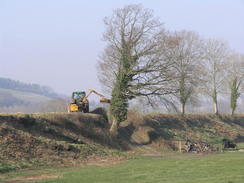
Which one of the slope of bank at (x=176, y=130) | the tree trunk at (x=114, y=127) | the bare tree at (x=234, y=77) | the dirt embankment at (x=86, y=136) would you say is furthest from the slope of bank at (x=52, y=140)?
the bare tree at (x=234, y=77)

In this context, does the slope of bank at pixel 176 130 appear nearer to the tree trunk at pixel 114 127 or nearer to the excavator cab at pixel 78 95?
the tree trunk at pixel 114 127

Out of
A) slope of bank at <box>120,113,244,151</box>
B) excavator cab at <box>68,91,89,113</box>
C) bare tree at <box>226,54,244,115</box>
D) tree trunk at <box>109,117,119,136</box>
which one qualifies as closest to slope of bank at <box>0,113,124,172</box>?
tree trunk at <box>109,117,119,136</box>

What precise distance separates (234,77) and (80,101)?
35657 mm

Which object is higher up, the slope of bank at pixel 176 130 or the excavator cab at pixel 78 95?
the excavator cab at pixel 78 95

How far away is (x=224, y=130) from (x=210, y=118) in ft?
15.5

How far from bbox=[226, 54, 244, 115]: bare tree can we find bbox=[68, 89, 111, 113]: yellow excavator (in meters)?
32.3

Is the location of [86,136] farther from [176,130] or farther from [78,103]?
[176,130]

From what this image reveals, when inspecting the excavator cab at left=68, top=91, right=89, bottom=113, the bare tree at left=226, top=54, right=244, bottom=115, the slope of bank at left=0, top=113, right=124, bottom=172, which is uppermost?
the bare tree at left=226, top=54, right=244, bottom=115

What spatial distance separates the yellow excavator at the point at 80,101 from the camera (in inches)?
1730

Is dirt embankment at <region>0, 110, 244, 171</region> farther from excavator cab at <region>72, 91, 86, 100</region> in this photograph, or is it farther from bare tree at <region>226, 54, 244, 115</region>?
bare tree at <region>226, 54, 244, 115</region>

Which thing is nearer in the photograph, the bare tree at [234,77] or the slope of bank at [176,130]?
the slope of bank at [176,130]

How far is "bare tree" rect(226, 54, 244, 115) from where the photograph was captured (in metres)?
69.9

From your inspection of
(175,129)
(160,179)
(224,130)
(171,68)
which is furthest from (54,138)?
(224,130)

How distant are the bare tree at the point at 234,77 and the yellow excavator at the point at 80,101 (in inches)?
1270
